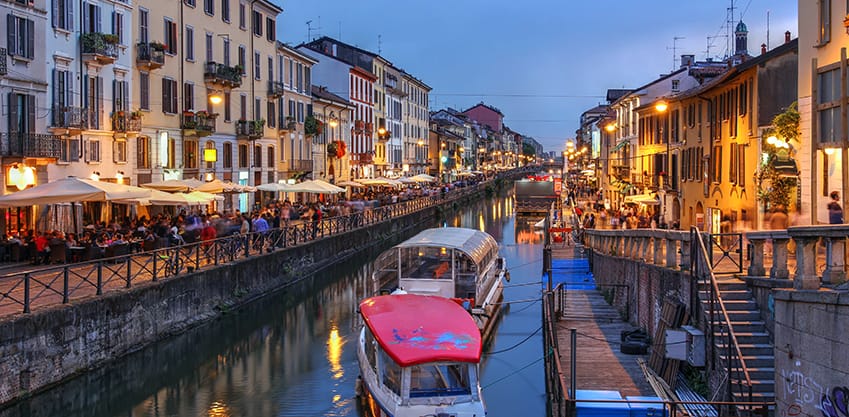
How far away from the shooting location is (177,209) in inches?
1679

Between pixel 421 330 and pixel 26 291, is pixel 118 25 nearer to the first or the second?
pixel 26 291

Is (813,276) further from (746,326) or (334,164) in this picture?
(334,164)

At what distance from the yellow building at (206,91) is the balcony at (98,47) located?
11.2 feet

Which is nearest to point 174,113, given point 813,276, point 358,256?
point 358,256

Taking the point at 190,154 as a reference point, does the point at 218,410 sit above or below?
below

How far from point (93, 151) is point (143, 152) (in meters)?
4.45

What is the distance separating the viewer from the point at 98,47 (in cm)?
3381

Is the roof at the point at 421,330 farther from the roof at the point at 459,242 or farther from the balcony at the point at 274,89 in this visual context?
the balcony at the point at 274,89

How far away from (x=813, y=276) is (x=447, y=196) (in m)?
74.5

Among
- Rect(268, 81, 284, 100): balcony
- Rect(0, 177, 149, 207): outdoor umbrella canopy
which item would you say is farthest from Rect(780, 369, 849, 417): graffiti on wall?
Rect(268, 81, 284, 100): balcony

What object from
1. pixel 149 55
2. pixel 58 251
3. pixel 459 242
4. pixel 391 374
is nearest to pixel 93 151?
pixel 149 55

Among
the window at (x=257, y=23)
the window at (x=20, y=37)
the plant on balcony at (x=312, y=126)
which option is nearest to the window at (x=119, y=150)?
the window at (x=20, y=37)

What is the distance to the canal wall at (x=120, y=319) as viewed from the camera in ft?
55.6

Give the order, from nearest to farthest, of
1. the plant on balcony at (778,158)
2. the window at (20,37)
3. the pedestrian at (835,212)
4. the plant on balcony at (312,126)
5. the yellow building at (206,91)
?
the pedestrian at (835,212), the plant on balcony at (778,158), the window at (20,37), the yellow building at (206,91), the plant on balcony at (312,126)
